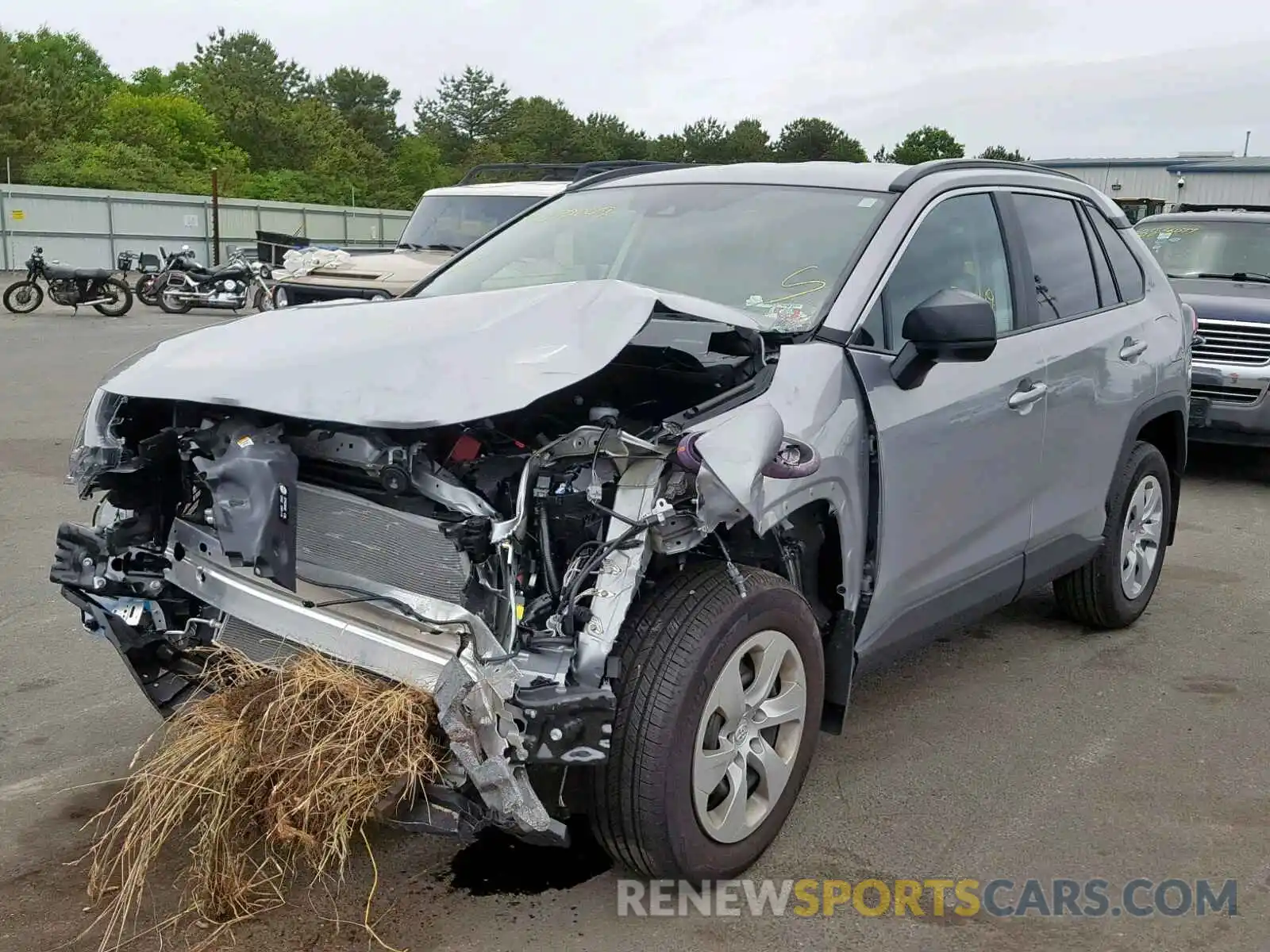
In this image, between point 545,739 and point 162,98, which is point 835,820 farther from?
point 162,98

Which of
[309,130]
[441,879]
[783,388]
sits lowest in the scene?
[441,879]

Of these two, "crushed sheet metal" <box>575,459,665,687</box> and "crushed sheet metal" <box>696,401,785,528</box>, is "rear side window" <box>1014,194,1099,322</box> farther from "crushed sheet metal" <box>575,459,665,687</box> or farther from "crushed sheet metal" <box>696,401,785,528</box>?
"crushed sheet metal" <box>575,459,665,687</box>

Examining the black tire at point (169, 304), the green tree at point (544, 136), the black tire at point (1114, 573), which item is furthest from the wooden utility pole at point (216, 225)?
the green tree at point (544, 136)

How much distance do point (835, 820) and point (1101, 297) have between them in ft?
8.42

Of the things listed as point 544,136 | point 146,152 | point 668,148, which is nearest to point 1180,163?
point 146,152

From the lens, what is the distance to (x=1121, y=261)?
5.22 meters

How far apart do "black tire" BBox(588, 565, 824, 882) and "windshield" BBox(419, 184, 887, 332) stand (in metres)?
0.97

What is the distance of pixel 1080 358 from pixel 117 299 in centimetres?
1885

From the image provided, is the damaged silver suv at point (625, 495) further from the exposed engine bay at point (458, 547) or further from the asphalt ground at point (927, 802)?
the asphalt ground at point (927, 802)

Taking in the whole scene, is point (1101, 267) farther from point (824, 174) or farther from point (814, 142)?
point (814, 142)

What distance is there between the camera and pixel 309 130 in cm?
7200

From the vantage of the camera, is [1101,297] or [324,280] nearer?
[1101,297]

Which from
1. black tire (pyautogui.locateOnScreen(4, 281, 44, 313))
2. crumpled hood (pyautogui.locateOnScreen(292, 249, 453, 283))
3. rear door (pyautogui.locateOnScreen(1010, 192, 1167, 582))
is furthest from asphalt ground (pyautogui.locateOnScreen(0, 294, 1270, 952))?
black tire (pyautogui.locateOnScreen(4, 281, 44, 313))

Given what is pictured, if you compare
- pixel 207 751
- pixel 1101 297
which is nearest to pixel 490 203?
pixel 1101 297
